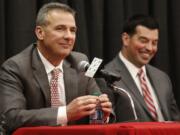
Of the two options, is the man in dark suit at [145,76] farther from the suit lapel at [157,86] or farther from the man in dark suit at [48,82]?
the man in dark suit at [48,82]

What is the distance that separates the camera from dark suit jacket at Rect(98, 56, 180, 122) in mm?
3004

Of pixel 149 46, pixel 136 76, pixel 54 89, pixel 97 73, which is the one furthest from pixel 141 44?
pixel 97 73

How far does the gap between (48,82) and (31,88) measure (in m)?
0.11

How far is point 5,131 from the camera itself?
7.55 feet

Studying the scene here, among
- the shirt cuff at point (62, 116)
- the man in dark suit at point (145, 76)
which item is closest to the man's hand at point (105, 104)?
the shirt cuff at point (62, 116)

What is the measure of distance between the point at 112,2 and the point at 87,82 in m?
1.31

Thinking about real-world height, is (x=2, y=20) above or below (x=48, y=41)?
above

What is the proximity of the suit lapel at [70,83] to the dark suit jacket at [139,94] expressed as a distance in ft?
1.33

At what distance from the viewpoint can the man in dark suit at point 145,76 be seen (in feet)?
10.5

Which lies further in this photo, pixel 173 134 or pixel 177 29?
pixel 177 29

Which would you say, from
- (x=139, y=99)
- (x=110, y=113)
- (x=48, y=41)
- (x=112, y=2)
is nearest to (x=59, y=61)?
(x=48, y=41)

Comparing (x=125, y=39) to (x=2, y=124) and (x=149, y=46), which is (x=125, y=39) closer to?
(x=149, y=46)

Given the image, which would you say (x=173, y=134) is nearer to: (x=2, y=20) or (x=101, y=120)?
(x=101, y=120)

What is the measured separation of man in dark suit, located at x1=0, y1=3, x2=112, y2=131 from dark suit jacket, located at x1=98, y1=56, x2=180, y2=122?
1.40 ft
